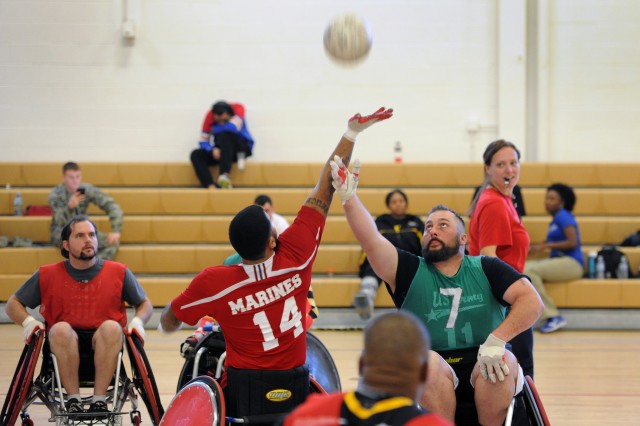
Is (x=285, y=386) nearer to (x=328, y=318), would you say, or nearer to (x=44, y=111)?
(x=328, y=318)

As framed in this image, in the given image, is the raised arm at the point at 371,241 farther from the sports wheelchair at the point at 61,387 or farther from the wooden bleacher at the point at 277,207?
the wooden bleacher at the point at 277,207

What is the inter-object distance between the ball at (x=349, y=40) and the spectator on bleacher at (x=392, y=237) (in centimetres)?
330

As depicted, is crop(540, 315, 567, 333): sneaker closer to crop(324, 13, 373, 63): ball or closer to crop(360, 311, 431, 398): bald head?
crop(324, 13, 373, 63): ball

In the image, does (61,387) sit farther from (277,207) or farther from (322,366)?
(277,207)

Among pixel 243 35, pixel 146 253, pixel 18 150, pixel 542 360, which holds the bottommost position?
pixel 542 360

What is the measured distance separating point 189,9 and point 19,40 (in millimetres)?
1997

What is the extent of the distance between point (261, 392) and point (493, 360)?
0.82 meters

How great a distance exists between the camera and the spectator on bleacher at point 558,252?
805cm

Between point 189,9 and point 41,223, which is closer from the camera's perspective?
point 41,223

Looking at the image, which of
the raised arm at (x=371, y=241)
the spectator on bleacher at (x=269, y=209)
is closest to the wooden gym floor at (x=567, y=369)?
the spectator on bleacher at (x=269, y=209)

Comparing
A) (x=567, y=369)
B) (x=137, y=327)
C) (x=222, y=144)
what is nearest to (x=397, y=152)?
(x=222, y=144)

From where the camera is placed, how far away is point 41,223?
356 inches

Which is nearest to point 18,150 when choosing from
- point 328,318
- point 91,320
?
point 328,318

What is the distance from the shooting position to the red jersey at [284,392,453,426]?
180 cm
